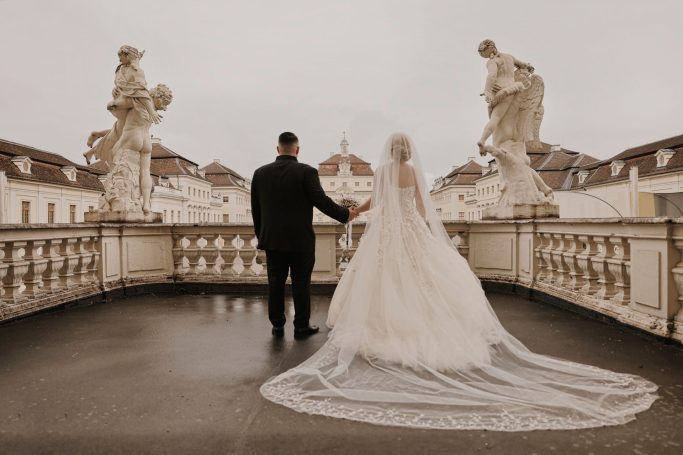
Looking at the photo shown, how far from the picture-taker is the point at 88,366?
353cm

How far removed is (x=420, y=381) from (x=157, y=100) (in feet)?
22.8

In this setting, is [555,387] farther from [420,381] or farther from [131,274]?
[131,274]

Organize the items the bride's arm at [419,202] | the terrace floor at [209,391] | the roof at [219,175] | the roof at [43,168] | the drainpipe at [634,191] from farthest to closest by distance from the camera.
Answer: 1. the roof at [219,175]
2. the roof at [43,168]
3. the drainpipe at [634,191]
4. the bride's arm at [419,202]
5. the terrace floor at [209,391]

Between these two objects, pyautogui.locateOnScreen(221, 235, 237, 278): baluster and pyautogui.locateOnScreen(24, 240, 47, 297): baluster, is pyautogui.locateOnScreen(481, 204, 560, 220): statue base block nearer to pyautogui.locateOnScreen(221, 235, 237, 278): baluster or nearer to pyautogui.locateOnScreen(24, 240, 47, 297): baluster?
pyautogui.locateOnScreen(221, 235, 237, 278): baluster

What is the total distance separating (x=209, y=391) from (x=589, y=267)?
4.36 metres

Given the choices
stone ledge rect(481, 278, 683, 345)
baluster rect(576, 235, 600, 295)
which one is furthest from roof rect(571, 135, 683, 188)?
baluster rect(576, 235, 600, 295)

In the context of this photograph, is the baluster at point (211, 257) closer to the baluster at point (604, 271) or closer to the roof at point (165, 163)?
the baluster at point (604, 271)

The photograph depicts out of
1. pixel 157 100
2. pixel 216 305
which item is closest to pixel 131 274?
pixel 216 305

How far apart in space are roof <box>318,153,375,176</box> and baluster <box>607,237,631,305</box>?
9173 centimetres

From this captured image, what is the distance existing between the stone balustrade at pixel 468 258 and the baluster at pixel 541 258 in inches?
0.6

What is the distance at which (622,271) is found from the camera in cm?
458

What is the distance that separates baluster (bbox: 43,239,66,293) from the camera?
583 cm

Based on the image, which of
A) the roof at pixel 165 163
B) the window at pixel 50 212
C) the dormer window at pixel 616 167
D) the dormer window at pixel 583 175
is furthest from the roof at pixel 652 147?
the window at pixel 50 212

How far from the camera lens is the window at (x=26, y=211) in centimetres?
3981
